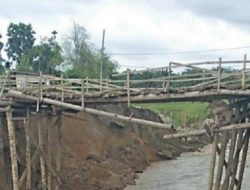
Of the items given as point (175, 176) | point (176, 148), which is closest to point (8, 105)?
point (175, 176)

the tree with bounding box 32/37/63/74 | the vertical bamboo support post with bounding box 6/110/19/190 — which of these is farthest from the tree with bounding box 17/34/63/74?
the vertical bamboo support post with bounding box 6/110/19/190

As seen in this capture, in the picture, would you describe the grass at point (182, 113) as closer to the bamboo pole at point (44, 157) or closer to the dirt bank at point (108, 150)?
the dirt bank at point (108, 150)

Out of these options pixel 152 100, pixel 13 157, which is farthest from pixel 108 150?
pixel 152 100

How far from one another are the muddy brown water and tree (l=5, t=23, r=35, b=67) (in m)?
33.0

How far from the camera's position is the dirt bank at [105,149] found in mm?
27406

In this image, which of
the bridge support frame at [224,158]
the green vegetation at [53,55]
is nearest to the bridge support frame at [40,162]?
the bridge support frame at [224,158]

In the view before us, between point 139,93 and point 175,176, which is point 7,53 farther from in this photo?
point 139,93

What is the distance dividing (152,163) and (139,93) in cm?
2237

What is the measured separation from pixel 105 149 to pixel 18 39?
3748cm

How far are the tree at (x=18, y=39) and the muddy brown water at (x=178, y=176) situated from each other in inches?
1301

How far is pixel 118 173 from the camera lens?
31578 millimetres

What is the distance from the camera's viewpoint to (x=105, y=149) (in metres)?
36.7

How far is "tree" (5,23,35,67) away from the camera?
232 feet

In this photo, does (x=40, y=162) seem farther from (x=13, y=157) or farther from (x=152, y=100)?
(x=152, y=100)
